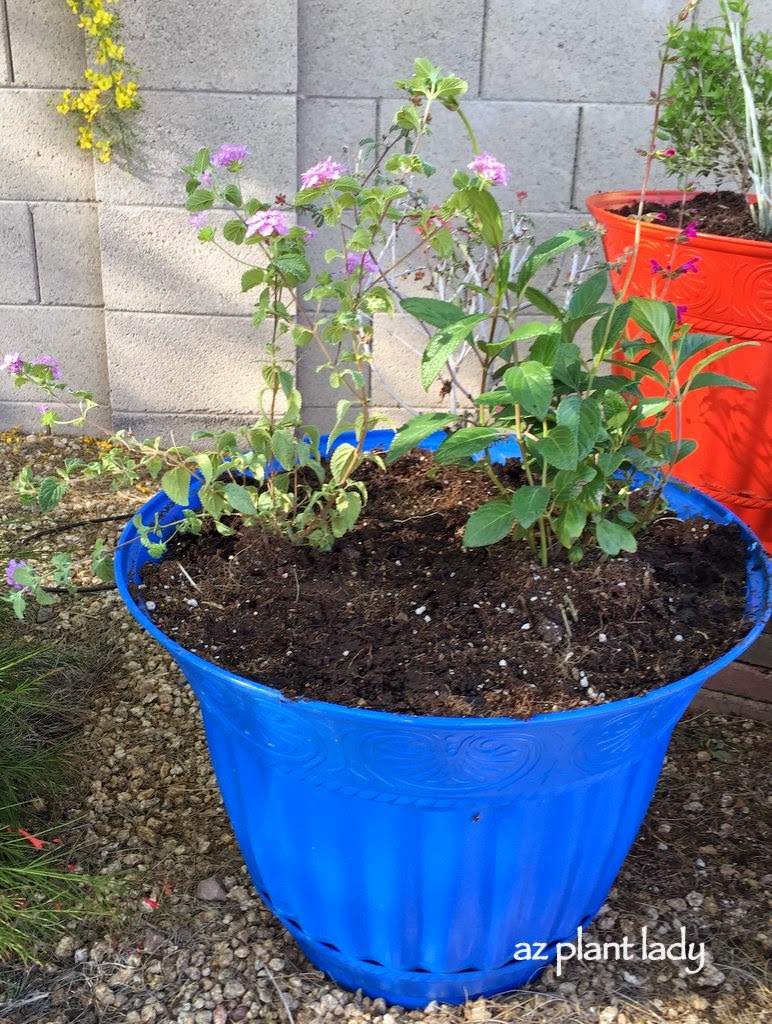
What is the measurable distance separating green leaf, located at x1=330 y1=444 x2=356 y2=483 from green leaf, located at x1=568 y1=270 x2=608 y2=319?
35 centimetres

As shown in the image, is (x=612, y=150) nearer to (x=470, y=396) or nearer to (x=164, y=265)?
(x=164, y=265)

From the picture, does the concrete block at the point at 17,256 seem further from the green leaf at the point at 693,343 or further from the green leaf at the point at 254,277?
the green leaf at the point at 693,343

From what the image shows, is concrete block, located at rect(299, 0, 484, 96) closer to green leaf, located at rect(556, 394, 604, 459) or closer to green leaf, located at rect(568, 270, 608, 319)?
green leaf, located at rect(568, 270, 608, 319)

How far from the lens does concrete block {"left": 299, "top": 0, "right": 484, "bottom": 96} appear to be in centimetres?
251

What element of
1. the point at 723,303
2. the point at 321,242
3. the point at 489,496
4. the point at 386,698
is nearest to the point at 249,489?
the point at 489,496

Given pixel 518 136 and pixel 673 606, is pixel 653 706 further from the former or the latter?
pixel 518 136

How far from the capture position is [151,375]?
2918 millimetres

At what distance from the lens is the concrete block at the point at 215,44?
8.13 feet

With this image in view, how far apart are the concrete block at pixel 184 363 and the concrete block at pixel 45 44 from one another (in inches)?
26.9

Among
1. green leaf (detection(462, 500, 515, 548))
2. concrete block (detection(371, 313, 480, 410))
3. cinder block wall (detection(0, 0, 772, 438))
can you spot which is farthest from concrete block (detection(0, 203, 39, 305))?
green leaf (detection(462, 500, 515, 548))

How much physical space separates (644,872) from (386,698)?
0.80m

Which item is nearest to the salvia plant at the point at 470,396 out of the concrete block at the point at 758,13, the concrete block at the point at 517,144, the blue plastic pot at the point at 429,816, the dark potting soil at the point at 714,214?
the blue plastic pot at the point at 429,816

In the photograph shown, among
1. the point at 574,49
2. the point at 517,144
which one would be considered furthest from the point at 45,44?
the point at 574,49

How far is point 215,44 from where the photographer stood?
8.24ft
